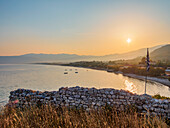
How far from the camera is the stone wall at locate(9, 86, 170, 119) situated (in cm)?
549

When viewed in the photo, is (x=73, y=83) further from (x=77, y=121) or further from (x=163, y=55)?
(x=163, y=55)

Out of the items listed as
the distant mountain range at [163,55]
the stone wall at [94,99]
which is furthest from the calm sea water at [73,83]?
the distant mountain range at [163,55]

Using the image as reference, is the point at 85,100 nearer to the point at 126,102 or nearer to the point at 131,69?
the point at 126,102

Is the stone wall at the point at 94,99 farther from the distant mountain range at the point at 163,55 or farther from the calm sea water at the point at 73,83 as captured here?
the distant mountain range at the point at 163,55

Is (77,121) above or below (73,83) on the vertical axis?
above

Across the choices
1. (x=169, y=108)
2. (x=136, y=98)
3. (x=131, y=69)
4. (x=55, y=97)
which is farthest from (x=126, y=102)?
(x=131, y=69)

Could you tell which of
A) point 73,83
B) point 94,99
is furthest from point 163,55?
point 94,99

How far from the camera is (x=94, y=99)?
20.1ft

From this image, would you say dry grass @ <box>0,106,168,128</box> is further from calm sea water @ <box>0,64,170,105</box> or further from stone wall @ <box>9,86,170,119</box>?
calm sea water @ <box>0,64,170,105</box>

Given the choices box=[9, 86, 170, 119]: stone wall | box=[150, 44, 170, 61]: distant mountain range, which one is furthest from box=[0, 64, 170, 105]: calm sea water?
box=[150, 44, 170, 61]: distant mountain range

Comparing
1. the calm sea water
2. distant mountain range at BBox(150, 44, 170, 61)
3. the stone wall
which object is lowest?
the calm sea water

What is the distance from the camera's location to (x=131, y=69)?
39938 millimetres

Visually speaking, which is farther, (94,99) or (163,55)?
(163,55)

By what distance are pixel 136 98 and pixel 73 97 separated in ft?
9.89
